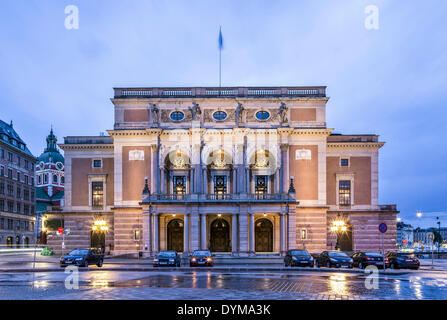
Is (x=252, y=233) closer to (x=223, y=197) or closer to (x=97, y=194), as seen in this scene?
(x=223, y=197)

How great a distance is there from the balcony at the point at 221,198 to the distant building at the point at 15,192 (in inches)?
1783

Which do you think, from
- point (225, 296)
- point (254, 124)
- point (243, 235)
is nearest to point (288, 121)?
point (254, 124)

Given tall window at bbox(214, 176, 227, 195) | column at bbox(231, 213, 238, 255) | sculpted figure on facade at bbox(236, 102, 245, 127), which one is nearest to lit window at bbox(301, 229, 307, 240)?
column at bbox(231, 213, 238, 255)

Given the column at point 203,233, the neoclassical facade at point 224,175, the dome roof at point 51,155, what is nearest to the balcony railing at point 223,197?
the neoclassical facade at point 224,175

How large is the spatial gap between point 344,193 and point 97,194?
29015 mm

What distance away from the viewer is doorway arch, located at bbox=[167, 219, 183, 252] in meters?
50.8

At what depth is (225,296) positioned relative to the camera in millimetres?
14859

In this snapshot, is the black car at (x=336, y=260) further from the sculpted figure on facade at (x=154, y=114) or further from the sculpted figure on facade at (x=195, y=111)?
the sculpted figure on facade at (x=154, y=114)

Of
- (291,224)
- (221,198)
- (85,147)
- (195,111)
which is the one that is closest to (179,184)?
(221,198)
